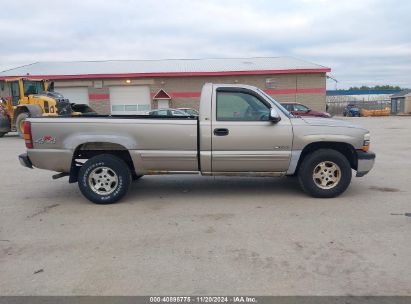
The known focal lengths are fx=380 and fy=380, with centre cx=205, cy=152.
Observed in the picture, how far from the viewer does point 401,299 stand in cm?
316

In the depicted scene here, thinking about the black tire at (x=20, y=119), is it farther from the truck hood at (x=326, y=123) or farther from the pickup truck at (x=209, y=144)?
the truck hood at (x=326, y=123)

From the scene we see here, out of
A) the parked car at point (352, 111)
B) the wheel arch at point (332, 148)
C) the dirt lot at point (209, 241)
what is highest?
the wheel arch at point (332, 148)

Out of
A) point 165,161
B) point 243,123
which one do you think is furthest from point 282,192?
point 165,161

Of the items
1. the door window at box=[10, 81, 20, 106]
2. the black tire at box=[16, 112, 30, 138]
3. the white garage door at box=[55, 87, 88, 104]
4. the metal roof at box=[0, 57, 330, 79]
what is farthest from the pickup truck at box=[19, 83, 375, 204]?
the white garage door at box=[55, 87, 88, 104]

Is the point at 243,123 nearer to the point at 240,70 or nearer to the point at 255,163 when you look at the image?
the point at 255,163

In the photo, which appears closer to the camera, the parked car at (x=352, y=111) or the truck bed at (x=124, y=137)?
the truck bed at (x=124, y=137)

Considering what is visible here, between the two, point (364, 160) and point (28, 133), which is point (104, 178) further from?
point (364, 160)

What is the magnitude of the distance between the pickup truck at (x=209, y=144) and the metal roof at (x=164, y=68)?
24060mm

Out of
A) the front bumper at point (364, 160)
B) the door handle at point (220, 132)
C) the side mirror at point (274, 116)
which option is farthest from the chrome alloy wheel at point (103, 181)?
the front bumper at point (364, 160)

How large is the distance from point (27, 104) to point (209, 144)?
1509 cm

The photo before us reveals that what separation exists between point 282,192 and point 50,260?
4.01 metres

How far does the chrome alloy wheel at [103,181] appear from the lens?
6.09 metres

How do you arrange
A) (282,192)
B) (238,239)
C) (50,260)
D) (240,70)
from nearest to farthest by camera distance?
1. (50,260)
2. (238,239)
3. (282,192)
4. (240,70)

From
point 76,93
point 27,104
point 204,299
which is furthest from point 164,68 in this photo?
point 204,299
